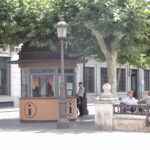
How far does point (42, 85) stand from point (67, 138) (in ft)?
19.0

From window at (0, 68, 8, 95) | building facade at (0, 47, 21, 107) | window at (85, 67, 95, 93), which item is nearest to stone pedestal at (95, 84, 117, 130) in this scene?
building facade at (0, 47, 21, 107)

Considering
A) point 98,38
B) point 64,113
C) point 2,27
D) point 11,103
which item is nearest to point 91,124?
point 64,113

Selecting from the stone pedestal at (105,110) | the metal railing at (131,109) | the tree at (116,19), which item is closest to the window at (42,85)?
the tree at (116,19)

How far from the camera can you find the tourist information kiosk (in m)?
22.6

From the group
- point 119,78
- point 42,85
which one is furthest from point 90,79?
point 42,85

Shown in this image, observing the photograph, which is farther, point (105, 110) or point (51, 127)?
point (51, 127)

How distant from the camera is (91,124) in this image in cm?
2184

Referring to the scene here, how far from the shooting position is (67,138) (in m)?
17.2

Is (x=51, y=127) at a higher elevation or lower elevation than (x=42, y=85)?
lower

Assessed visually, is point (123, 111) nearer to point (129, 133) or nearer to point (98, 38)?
point (129, 133)

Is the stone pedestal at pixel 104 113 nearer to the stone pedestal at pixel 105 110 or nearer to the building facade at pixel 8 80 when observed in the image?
the stone pedestal at pixel 105 110

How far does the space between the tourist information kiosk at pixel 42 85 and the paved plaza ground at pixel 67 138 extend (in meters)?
1.38

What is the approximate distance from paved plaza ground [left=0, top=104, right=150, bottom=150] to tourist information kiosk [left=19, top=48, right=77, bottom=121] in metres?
1.38

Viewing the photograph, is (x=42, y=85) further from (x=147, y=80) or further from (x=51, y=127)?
(x=147, y=80)
